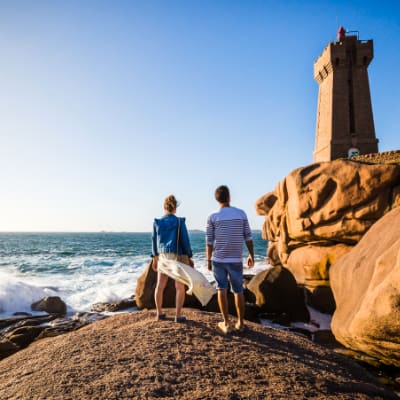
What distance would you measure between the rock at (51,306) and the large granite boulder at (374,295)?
10019 mm

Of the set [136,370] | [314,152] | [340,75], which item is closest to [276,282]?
[136,370]

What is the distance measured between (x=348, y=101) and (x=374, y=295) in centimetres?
2130

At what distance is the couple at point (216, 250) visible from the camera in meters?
4.29

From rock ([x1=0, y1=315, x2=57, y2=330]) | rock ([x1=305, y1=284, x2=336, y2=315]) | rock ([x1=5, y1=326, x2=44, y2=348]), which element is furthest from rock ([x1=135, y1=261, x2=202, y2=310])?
rock ([x1=305, y1=284, x2=336, y2=315])

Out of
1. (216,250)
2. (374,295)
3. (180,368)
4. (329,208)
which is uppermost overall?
(329,208)

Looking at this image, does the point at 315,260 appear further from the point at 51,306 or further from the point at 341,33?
the point at 341,33

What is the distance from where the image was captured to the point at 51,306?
11469mm

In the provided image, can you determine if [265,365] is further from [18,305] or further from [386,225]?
[18,305]

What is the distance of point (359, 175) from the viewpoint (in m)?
12.3

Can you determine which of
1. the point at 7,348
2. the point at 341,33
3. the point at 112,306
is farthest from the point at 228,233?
the point at 341,33

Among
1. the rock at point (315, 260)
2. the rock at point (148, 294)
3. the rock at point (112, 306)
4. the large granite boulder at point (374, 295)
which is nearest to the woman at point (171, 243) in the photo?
the large granite boulder at point (374, 295)

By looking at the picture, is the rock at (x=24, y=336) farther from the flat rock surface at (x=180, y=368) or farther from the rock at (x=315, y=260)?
the rock at (x=315, y=260)

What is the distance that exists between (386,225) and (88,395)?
709 cm

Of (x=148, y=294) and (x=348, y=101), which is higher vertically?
(x=348, y=101)
